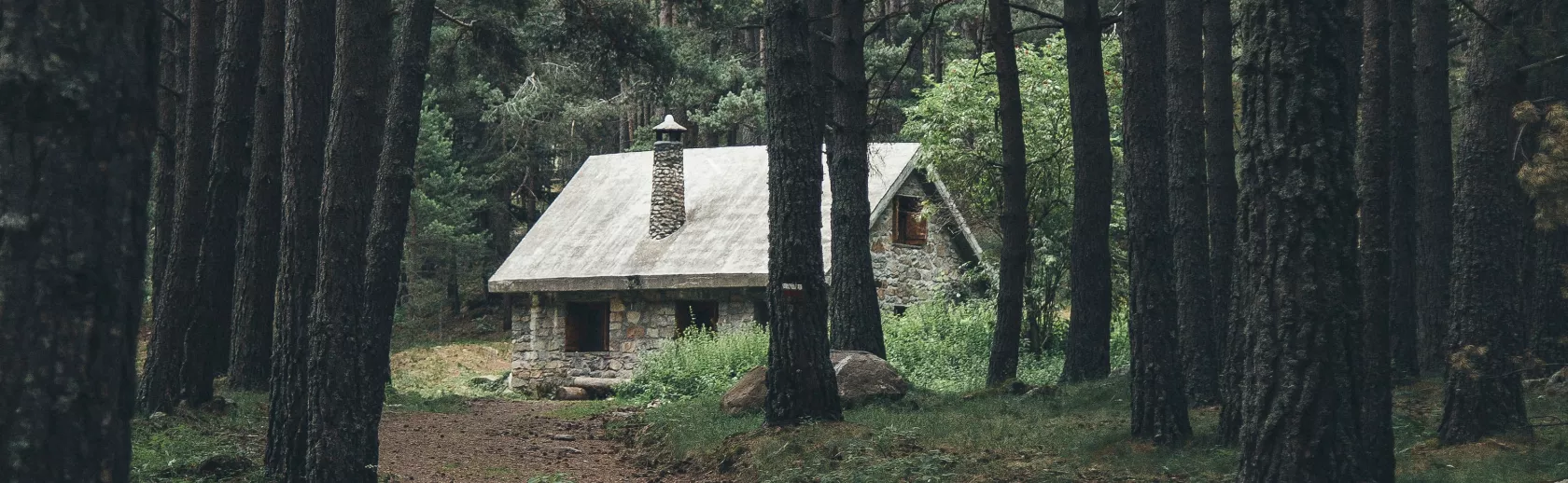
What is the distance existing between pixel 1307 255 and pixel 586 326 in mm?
22294

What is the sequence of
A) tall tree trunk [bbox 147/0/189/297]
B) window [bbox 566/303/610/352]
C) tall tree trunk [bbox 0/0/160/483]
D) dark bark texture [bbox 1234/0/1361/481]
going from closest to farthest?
tall tree trunk [bbox 0/0/160/483], dark bark texture [bbox 1234/0/1361/481], tall tree trunk [bbox 147/0/189/297], window [bbox 566/303/610/352]

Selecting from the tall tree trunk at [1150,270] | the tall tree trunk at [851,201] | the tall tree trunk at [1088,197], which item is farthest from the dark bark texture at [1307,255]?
the tall tree trunk at [851,201]

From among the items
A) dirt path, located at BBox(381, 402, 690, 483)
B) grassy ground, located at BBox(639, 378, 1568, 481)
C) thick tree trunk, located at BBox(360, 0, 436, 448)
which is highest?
thick tree trunk, located at BBox(360, 0, 436, 448)

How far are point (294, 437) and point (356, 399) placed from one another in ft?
2.08

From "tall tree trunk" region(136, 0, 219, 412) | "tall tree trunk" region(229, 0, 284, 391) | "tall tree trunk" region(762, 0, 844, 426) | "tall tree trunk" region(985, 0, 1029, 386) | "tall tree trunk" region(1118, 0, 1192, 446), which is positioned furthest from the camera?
"tall tree trunk" region(985, 0, 1029, 386)

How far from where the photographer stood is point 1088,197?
15.3 metres

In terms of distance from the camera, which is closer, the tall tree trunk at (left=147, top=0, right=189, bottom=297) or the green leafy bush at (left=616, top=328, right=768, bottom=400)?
the tall tree trunk at (left=147, top=0, right=189, bottom=297)

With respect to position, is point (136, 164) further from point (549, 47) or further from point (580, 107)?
point (580, 107)

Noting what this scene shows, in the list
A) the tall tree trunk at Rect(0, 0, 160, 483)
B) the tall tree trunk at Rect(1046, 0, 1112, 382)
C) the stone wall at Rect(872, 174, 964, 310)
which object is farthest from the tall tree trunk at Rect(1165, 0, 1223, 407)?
the stone wall at Rect(872, 174, 964, 310)

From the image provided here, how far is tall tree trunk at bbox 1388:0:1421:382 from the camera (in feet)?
46.2

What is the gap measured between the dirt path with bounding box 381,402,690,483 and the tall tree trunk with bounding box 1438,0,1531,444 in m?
6.12

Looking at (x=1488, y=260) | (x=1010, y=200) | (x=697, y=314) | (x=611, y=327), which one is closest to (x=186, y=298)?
(x=1010, y=200)

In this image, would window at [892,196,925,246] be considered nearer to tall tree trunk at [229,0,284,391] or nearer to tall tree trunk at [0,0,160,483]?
tall tree trunk at [229,0,284,391]

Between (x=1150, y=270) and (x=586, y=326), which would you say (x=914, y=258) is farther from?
(x=1150, y=270)
